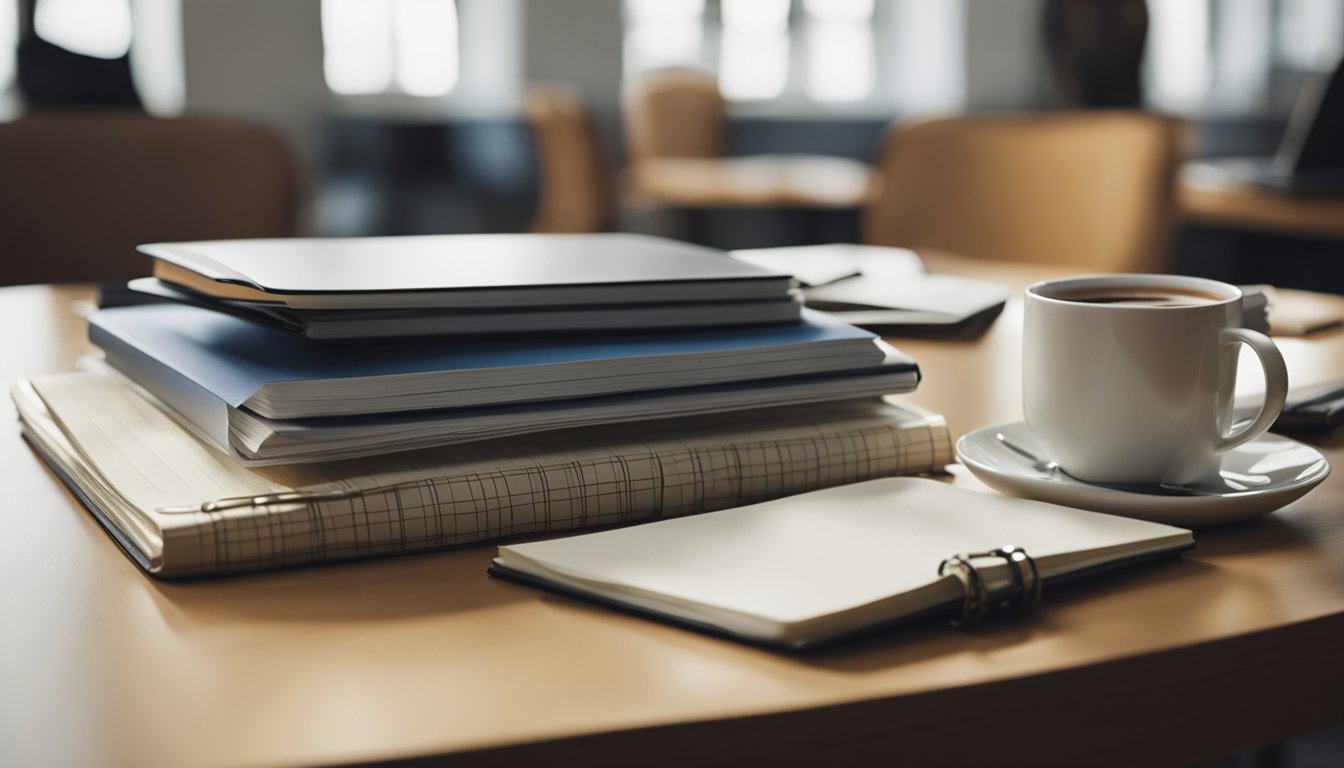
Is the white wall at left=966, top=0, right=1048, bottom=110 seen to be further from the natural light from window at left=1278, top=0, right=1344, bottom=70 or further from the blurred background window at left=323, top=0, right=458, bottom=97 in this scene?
the blurred background window at left=323, top=0, right=458, bottom=97

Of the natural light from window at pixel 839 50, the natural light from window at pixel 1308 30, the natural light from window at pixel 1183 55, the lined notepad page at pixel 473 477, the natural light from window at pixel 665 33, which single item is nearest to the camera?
the lined notepad page at pixel 473 477

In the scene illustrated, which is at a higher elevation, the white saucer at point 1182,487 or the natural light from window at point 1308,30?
the natural light from window at point 1308,30

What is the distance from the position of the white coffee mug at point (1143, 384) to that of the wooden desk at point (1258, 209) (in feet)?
4.86

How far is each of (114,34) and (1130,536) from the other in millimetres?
4683

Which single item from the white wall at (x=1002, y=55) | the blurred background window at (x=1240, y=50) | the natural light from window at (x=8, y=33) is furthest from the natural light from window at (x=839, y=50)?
the natural light from window at (x=8, y=33)

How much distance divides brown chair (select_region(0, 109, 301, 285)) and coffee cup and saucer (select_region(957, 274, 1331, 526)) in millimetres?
1202

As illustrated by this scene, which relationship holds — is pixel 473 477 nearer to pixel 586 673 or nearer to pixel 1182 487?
pixel 586 673

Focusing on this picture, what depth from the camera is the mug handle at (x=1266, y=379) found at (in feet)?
1.44

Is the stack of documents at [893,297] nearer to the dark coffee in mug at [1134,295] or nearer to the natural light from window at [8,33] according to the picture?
the dark coffee in mug at [1134,295]

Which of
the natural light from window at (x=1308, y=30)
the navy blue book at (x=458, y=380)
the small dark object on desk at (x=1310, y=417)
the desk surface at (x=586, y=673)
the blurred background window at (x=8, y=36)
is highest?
the natural light from window at (x=1308, y=30)

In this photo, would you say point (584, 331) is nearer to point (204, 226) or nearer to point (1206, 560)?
point (1206, 560)

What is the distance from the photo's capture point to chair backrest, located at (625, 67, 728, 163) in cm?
498

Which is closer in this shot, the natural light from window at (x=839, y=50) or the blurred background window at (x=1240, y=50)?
the natural light from window at (x=839, y=50)

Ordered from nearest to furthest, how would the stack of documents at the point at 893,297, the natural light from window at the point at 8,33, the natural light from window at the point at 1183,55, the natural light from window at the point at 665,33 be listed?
the stack of documents at the point at 893,297 → the natural light from window at the point at 8,33 → the natural light from window at the point at 665,33 → the natural light from window at the point at 1183,55
